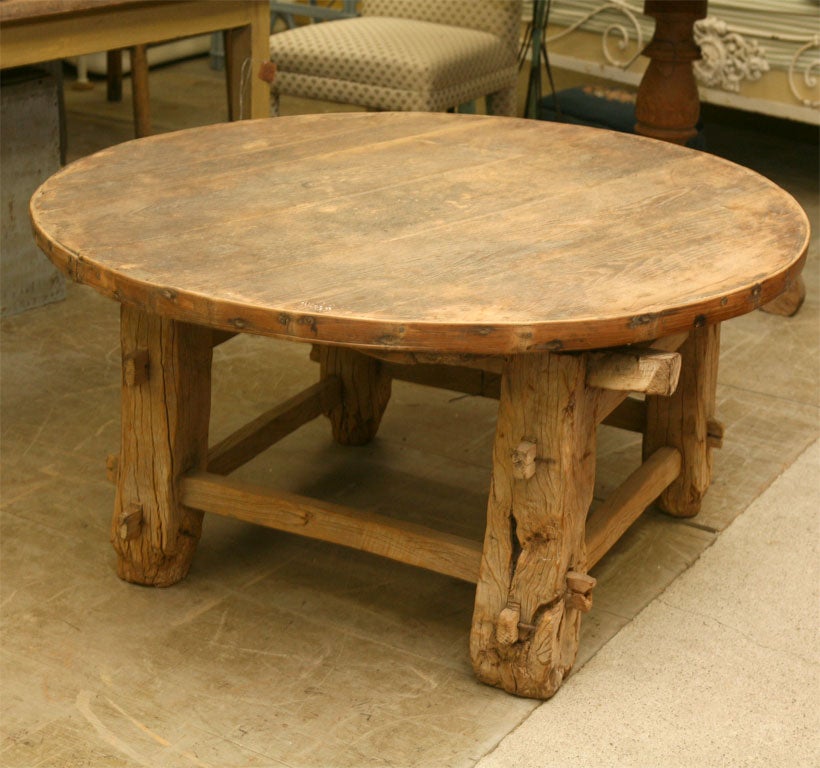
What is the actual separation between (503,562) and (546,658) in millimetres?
144

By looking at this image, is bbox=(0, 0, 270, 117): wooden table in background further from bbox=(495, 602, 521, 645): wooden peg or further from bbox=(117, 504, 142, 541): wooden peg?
bbox=(495, 602, 521, 645): wooden peg

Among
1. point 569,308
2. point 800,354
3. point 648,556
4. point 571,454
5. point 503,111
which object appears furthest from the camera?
point 503,111

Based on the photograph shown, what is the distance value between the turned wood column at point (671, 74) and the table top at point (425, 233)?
1009mm

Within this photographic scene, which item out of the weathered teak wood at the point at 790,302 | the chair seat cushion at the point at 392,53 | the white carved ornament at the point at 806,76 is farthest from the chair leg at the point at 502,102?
the weathered teak wood at the point at 790,302

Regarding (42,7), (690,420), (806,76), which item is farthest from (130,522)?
(806,76)

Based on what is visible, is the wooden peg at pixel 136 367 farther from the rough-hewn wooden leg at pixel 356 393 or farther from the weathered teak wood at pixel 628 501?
the weathered teak wood at pixel 628 501

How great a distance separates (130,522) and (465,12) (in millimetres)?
2483

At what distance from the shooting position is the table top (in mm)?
1546

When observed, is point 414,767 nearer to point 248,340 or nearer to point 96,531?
point 96,531

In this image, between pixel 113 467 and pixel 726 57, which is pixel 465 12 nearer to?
pixel 726 57

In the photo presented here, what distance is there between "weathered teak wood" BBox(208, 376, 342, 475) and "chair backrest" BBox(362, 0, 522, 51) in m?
1.85

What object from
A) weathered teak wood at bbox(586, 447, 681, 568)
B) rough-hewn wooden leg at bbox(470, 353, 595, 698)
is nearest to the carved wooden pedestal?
weathered teak wood at bbox(586, 447, 681, 568)

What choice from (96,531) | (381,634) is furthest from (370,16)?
(381,634)

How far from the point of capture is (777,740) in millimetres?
1714
